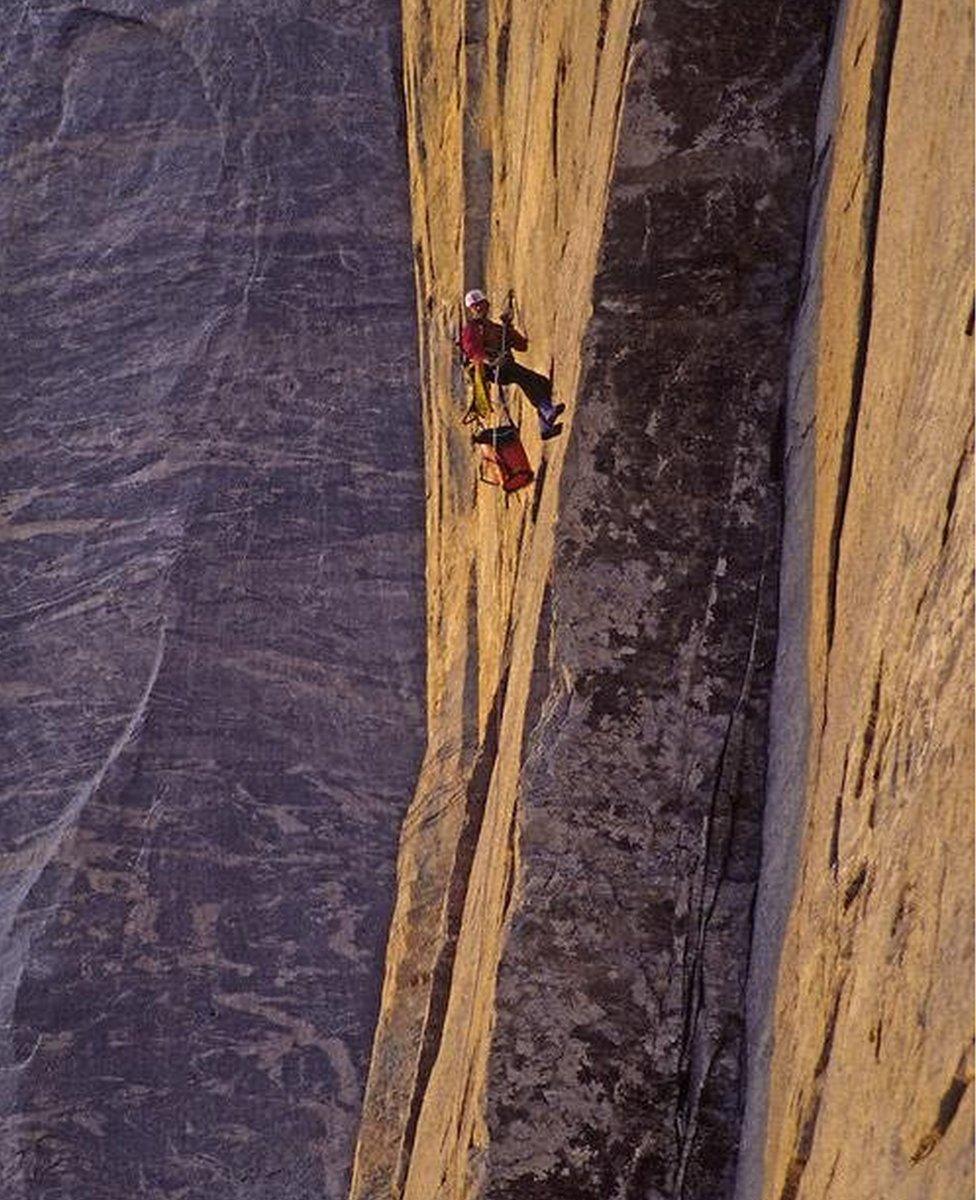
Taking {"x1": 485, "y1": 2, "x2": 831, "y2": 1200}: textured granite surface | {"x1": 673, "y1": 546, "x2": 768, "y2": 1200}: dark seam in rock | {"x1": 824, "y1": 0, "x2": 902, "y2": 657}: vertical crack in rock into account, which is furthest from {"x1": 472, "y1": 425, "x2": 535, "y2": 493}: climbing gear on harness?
{"x1": 824, "y1": 0, "x2": 902, "y2": 657}: vertical crack in rock

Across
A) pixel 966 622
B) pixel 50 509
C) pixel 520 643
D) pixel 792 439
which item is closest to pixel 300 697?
pixel 50 509

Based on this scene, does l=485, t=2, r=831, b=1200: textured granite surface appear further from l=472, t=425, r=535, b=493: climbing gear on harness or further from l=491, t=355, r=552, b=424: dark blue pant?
l=472, t=425, r=535, b=493: climbing gear on harness

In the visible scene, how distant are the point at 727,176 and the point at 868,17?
1.05 meters

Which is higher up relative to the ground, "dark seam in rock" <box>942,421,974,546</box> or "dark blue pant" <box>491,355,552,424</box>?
"dark blue pant" <box>491,355,552,424</box>

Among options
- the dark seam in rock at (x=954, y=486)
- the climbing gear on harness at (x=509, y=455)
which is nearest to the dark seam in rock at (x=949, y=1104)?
the dark seam in rock at (x=954, y=486)

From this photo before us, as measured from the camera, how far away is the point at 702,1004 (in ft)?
26.8

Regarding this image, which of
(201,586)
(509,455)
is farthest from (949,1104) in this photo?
(201,586)

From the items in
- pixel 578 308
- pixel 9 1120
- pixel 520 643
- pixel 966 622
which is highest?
pixel 578 308

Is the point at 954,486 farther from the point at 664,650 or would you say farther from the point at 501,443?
the point at 501,443

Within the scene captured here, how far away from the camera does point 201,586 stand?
13.1 meters

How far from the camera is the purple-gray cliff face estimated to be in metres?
12.2

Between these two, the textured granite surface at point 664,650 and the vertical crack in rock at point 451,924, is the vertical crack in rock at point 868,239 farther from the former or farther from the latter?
the vertical crack in rock at point 451,924

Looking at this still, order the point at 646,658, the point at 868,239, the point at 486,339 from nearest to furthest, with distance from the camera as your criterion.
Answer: the point at 868,239 < the point at 646,658 < the point at 486,339

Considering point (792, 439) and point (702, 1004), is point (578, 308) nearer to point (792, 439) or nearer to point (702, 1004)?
point (792, 439)
